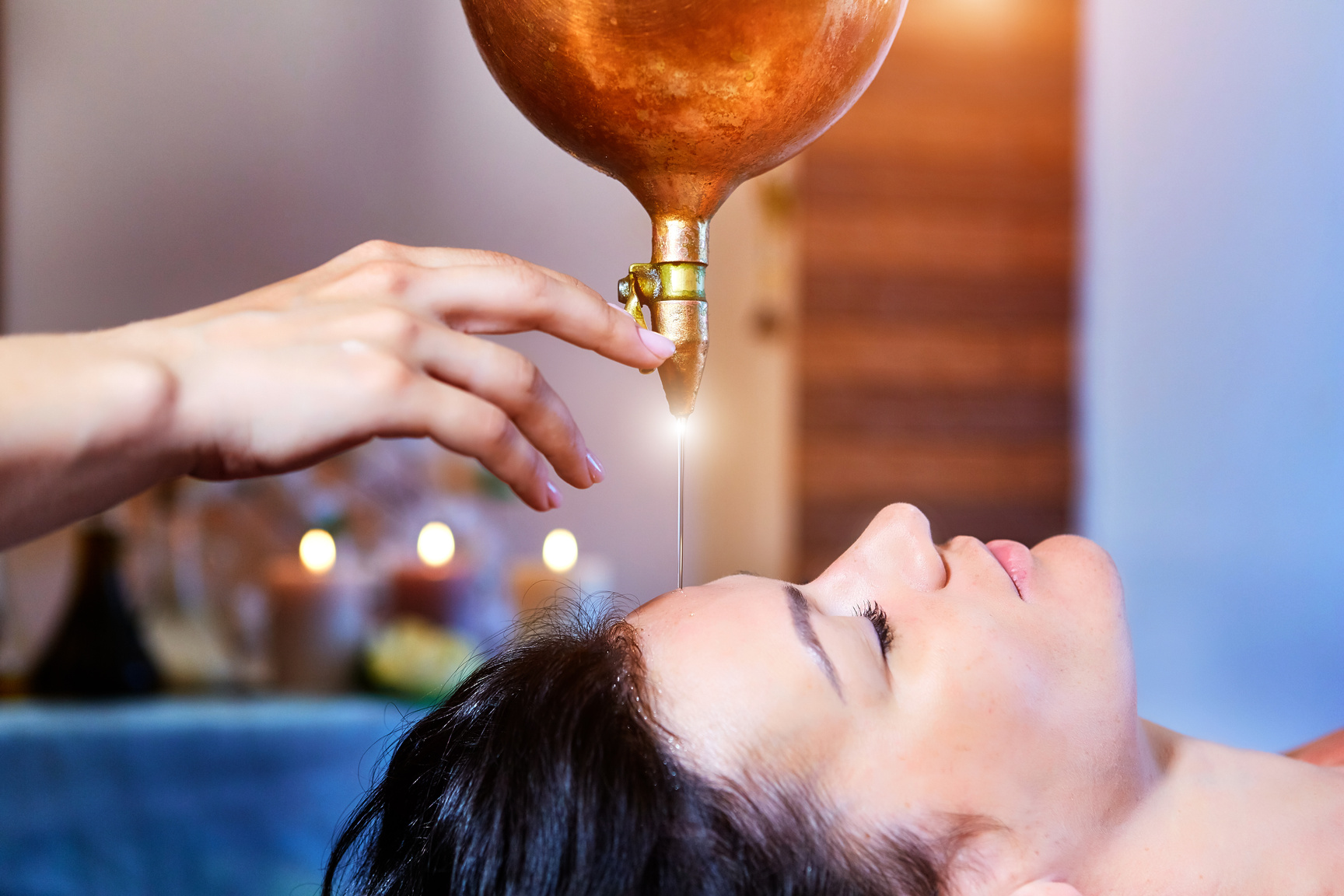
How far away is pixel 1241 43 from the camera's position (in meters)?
1.46

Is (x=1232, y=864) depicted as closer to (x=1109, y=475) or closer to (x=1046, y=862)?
(x=1046, y=862)

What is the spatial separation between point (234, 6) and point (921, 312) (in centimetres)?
176

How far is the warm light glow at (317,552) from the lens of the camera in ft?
5.64

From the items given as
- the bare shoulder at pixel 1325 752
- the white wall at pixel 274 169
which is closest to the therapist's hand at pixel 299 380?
the bare shoulder at pixel 1325 752

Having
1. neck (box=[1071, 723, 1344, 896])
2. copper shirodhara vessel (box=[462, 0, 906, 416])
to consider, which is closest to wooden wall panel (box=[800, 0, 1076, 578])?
neck (box=[1071, 723, 1344, 896])

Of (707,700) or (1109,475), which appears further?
(1109,475)

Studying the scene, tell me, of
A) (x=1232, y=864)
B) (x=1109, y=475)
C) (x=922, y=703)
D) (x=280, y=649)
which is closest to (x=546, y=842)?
(x=922, y=703)

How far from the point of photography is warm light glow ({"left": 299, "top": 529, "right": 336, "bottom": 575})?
1.72 meters

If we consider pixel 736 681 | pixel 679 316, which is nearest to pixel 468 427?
pixel 679 316

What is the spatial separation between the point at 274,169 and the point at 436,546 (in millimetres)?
1054

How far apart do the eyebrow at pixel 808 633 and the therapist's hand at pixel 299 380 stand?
10.4 inches

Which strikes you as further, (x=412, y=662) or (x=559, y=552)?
(x=559, y=552)

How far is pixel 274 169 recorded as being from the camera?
92.7 inches

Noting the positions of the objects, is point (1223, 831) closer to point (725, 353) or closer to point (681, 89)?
point (681, 89)
